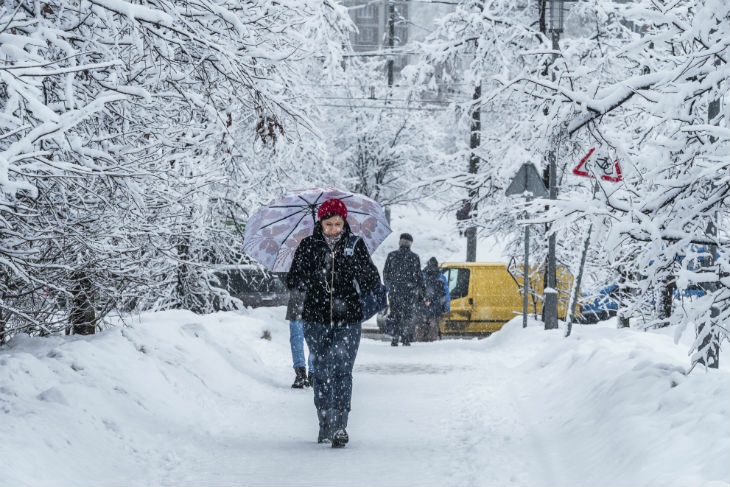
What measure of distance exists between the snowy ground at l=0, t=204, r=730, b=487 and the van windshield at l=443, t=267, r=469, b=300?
36.8 ft

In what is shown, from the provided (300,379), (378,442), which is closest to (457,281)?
(300,379)

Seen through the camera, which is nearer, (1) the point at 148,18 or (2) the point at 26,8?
(1) the point at 148,18

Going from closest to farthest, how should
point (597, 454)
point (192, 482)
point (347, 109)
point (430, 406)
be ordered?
point (192, 482) < point (597, 454) < point (430, 406) < point (347, 109)

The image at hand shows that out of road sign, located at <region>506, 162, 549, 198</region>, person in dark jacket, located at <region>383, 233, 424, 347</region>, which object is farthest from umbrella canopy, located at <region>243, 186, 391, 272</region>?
person in dark jacket, located at <region>383, 233, 424, 347</region>

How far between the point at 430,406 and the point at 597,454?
10.9ft

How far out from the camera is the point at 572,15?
66.7ft

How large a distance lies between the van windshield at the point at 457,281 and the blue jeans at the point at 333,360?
1587 cm

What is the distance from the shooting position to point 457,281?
929 inches

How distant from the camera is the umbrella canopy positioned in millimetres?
10367

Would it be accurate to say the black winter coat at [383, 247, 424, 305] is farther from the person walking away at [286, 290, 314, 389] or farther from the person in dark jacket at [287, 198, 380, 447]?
the person in dark jacket at [287, 198, 380, 447]

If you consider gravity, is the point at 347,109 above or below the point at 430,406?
above

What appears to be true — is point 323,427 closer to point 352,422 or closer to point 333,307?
point 333,307

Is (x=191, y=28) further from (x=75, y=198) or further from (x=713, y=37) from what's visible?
(x=713, y=37)

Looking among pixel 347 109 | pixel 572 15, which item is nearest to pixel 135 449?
pixel 572 15
